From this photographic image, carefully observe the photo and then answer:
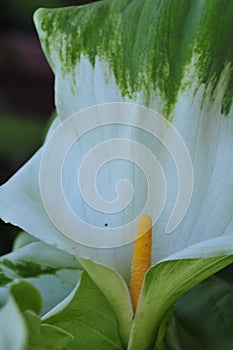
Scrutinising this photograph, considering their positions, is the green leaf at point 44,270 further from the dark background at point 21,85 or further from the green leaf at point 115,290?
the dark background at point 21,85

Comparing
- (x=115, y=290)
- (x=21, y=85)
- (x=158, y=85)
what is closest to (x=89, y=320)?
(x=115, y=290)

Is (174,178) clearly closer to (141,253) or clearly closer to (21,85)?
(141,253)

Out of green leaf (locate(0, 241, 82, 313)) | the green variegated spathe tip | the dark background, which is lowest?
the dark background

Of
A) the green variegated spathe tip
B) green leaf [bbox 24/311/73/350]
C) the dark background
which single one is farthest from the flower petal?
the dark background

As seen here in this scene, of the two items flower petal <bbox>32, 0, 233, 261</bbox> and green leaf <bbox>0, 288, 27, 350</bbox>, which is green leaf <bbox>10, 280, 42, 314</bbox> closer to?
green leaf <bbox>0, 288, 27, 350</bbox>

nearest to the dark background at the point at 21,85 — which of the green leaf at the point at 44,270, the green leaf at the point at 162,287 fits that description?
the green leaf at the point at 44,270
